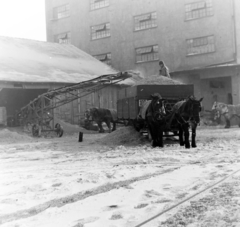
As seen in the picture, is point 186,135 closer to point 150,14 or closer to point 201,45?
point 201,45

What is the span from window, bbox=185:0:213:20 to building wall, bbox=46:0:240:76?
0.32 meters

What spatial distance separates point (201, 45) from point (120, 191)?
25.4 metres

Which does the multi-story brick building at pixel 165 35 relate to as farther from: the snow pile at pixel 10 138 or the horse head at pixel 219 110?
the snow pile at pixel 10 138

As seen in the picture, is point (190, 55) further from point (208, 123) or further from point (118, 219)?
point (118, 219)

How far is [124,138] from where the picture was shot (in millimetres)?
13312

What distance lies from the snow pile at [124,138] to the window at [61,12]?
25778 mm

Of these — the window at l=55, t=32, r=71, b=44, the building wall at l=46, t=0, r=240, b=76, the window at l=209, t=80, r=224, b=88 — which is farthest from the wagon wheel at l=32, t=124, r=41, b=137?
the window at l=55, t=32, r=71, b=44

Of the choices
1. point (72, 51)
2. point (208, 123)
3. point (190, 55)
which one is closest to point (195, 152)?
point (208, 123)

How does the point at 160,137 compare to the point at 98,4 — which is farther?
the point at 98,4

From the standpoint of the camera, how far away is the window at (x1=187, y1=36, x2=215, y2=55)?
93.0 ft

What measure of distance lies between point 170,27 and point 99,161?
23.8 m

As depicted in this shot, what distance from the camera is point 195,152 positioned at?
984 centimetres

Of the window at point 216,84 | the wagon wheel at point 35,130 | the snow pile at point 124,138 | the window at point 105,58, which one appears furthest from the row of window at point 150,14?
the snow pile at point 124,138

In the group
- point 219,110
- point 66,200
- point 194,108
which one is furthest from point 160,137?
point 219,110
